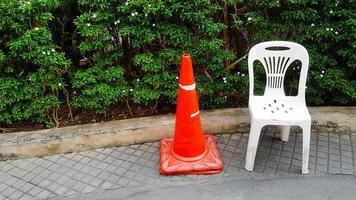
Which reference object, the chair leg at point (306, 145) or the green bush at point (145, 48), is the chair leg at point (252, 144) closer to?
the chair leg at point (306, 145)

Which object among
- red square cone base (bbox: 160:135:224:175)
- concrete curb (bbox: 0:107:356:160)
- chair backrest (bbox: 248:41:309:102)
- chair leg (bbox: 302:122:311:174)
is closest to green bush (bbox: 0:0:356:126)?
concrete curb (bbox: 0:107:356:160)

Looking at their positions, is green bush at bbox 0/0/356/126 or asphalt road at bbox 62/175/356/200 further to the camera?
green bush at bbox 0/0/356/126

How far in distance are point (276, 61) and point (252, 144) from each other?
3.10 ft

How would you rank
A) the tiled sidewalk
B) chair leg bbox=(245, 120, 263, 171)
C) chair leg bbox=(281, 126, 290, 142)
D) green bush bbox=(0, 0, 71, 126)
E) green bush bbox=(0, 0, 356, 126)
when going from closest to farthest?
chair leg bbox=(245, 120, 263, 171)
the tiled sidewalk
green bush bbox=(0, 0, 71, 126)
green bush bbox=(0, 0, 356, 126)
chair leg bbox=(281, 126, 290, 142)

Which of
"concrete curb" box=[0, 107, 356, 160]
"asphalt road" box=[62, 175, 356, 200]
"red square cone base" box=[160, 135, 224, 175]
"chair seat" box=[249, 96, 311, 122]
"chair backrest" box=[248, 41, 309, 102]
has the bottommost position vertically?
"asphalt road" box=[62, 175, 356, 200]

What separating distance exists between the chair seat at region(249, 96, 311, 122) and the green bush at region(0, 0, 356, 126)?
66 centimetres

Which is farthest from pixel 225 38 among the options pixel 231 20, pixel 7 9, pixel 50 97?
pixel 7 9

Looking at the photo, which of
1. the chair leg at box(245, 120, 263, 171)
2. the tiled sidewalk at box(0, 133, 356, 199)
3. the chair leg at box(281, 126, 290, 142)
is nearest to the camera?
the chair leg at box(245, 120, 263, 171)

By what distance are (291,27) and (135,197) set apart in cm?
259

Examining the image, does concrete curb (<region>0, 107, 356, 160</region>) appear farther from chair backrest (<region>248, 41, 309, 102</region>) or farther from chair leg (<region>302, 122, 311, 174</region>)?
chair leg (<region>302, 122, 311, 174</region>)

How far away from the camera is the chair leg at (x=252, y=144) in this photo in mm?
3413

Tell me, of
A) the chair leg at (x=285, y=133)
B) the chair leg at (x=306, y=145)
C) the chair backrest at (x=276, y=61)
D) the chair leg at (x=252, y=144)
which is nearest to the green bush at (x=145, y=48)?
the chair backrest at (x=276, y=61)

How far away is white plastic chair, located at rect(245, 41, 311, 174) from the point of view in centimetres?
337

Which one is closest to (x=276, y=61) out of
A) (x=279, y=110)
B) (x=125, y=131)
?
(x=279, y=110)
